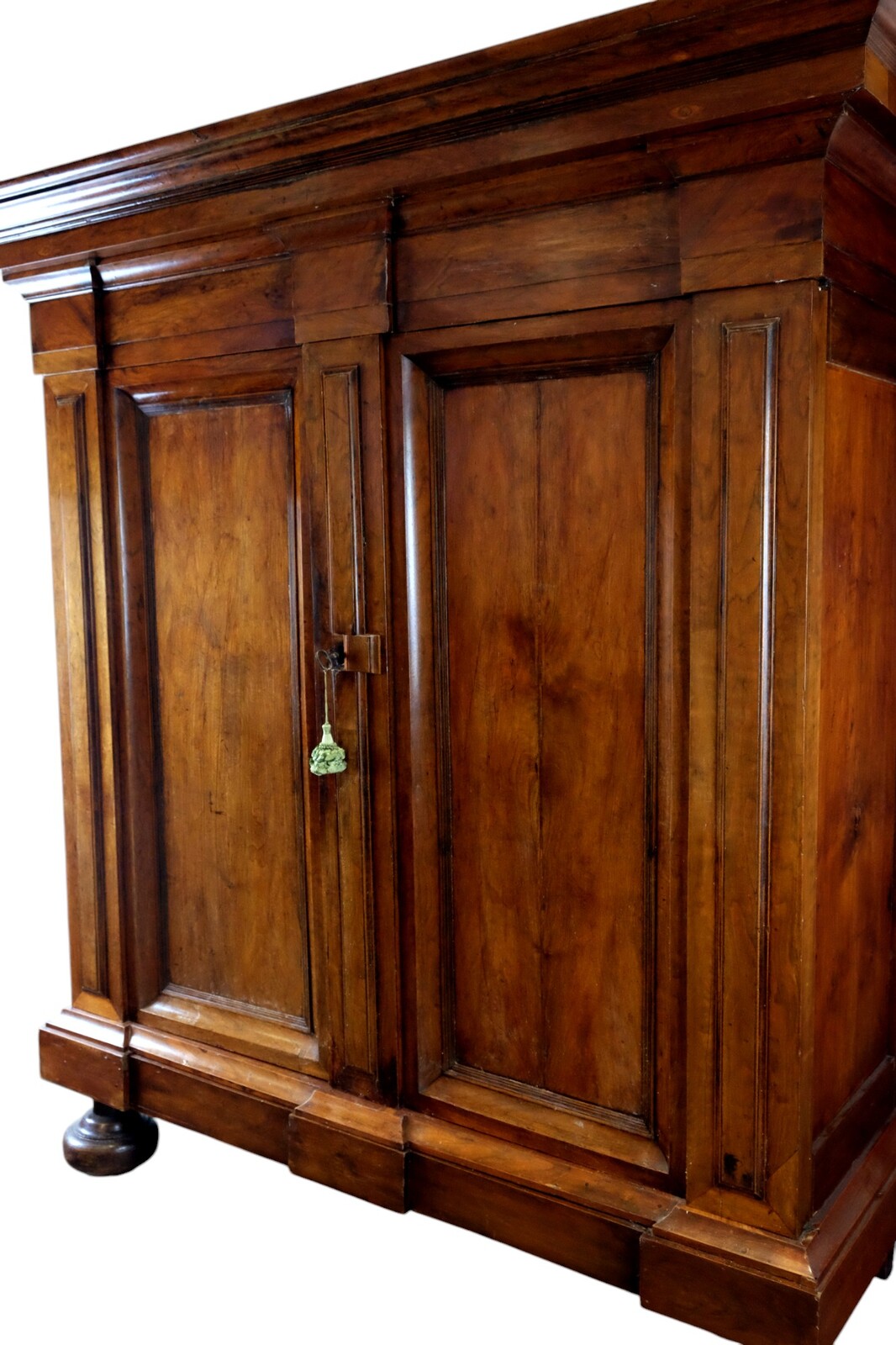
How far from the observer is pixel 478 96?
1.84 metres

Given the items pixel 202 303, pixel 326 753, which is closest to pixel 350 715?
pixel 326 753

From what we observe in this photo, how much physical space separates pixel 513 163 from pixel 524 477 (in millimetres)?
500

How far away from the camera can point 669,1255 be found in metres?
1.92

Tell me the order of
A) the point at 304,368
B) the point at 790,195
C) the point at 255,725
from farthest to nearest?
the point at 255,725
the point at 304,368
the point at 790,195

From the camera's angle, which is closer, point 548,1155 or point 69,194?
point 548,1155

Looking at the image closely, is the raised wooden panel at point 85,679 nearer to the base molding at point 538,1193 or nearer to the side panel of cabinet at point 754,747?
the base molding at point 538,1193

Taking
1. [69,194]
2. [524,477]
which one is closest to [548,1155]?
[524,477]

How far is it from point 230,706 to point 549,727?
2.50ft

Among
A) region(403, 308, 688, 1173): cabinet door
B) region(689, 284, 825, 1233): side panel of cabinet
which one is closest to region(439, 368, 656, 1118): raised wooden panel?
region(403, 308, 688, 1173): cabinet door

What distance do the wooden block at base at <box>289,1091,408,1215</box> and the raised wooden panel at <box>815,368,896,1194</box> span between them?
0.78 metres

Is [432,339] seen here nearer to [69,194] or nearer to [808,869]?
[69,194]

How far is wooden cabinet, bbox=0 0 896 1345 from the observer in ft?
5.85

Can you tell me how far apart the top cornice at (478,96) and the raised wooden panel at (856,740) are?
0.46 metres

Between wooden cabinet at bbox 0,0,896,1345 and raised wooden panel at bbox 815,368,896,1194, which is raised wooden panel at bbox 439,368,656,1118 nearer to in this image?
wooden cabinet at bbox 0,0,896,1345
